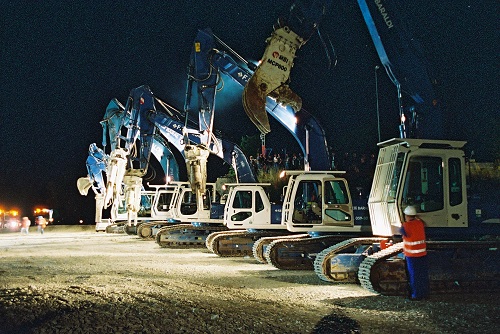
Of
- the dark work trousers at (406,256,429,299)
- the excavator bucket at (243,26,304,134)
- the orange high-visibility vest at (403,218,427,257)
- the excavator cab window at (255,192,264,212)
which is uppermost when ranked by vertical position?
the excavator bucket at (243,26,304,134)

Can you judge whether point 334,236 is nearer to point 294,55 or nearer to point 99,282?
point 294,55

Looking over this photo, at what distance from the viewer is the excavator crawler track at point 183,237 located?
2045 centimetres

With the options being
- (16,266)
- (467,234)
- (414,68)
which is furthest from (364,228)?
(16,266)

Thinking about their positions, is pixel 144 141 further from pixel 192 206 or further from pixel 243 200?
pixel 243 200

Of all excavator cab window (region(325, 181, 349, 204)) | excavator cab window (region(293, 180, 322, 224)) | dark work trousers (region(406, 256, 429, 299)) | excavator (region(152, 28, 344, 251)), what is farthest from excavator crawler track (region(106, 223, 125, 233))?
dark work trousers (region(406, 256, 429, 299))

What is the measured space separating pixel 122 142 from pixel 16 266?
1404 centimetres

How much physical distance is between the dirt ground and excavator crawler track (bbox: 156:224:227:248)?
8.12 meters

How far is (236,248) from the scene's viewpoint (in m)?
16.6

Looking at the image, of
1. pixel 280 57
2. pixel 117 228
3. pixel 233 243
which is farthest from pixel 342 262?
pixel 117 228

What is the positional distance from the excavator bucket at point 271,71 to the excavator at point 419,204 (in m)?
2.12

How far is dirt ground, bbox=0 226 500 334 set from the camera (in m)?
6.46

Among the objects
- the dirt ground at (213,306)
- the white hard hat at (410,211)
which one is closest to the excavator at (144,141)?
the dirt ground at (213,306)

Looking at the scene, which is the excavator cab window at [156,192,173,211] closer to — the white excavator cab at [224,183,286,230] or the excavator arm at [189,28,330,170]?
the white excavator cab at [224,183,286,230]

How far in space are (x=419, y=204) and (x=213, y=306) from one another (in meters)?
4.19
